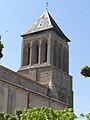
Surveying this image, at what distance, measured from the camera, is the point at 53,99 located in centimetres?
3397

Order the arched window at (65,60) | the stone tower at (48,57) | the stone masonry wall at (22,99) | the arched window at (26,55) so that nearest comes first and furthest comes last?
the stone masonry wall at (22,99), the stone tower at (48,57), the arched window at (26,55), the arched window at (65,60)

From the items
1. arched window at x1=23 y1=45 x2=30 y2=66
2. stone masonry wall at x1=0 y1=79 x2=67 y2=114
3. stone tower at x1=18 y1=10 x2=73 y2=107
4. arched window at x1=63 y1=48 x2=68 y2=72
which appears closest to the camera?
stone masonry wall at x1=0 y1=79 x2=67 y2=114

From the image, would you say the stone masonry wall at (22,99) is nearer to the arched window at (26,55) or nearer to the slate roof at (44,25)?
the arched window at (26,55)

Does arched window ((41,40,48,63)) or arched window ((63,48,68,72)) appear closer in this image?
arched window ((41,40,48,63))

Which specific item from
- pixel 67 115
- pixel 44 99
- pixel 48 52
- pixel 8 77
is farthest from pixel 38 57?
pixel 67 115

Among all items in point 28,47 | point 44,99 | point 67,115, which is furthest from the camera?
point 28,47

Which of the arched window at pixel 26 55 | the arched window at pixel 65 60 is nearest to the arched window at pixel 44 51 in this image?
the arched window at pixel 26 55

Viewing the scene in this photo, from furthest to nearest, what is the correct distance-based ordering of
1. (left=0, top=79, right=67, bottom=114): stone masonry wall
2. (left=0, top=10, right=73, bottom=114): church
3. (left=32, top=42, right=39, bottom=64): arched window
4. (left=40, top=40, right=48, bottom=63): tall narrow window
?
(left=32, top=42, right=39, bottom=64): arched window < (left=40, top=40, right=48, bottom=63): tall narrow window < (left=0, top=10, right=73, bottom=114): church < (left=0, top=79, right=67, bottom=114): stone masonry wall

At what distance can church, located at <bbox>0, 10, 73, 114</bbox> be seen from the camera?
31.0 metres

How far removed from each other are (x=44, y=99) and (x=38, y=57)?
708 cm

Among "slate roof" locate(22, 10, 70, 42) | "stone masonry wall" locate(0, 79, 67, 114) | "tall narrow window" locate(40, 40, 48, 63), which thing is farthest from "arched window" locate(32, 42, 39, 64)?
"stone masonry wall" locate(0, 79, 67, 114)

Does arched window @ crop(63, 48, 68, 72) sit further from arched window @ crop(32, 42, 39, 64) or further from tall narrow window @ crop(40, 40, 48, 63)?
arched window @ crop(32, 42, 39, 64)

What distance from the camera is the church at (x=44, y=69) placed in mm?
31041

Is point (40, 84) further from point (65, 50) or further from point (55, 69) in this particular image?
point (65, 50)
